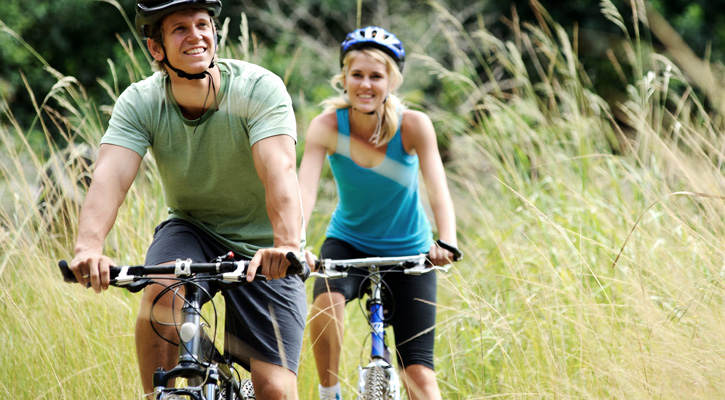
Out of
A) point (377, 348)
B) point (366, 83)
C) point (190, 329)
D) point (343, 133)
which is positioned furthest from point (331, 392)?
point (366, 83)

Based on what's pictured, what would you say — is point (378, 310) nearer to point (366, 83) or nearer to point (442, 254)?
point (442, 254)

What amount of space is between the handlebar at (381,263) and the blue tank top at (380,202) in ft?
1.57

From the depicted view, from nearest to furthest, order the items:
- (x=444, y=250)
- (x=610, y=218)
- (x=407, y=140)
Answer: (x=444, y=250) < (x=407, y=140) < (x=610, y=218)

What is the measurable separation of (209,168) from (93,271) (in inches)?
29.4

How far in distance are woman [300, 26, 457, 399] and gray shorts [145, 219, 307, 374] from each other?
26.0 inches

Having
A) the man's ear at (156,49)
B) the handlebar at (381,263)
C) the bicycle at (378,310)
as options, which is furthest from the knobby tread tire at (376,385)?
the man's ear at (156,49)

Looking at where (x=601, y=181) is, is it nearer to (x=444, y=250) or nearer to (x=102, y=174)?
(x=444, y=250)

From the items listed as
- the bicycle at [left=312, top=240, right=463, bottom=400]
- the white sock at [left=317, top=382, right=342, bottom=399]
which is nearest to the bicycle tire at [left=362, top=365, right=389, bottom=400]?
the bicycle at [left=312, top=240, right=463, bottom=400]

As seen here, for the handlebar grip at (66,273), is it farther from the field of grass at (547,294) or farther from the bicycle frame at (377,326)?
the bicycle frame at (377,326)

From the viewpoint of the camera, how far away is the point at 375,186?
12.7 feet

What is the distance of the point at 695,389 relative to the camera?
2406 mm

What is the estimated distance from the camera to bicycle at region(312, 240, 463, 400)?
323 cm

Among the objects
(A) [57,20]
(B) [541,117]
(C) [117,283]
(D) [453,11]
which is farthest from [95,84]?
(C) [117,283]

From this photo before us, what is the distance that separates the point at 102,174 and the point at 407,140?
1.57 metres
